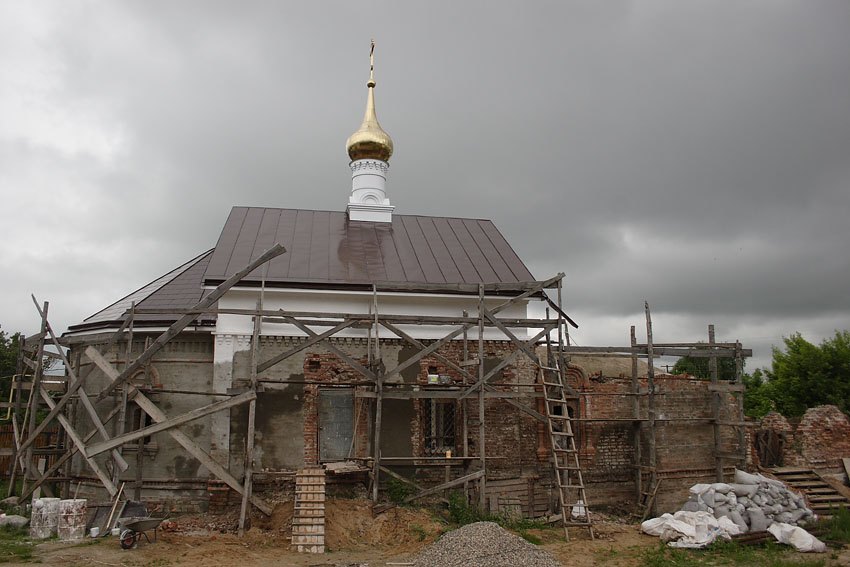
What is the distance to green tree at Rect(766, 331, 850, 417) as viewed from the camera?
22831 mm

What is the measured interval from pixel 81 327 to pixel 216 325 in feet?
13.2

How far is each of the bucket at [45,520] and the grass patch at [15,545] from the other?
7.5 inches

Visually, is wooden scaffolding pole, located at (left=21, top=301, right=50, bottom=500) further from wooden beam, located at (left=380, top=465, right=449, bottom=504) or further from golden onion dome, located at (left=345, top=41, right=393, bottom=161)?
golden onion dome, located at (left=345, top=41, right=393, bottom=161)

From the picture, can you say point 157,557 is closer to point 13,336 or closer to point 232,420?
point 232,420

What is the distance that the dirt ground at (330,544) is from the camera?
991 centimetres

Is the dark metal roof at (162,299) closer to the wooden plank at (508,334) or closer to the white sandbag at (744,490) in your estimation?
the wooden plank at (508,334)

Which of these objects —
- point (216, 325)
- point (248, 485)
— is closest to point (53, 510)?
point (248, 485)

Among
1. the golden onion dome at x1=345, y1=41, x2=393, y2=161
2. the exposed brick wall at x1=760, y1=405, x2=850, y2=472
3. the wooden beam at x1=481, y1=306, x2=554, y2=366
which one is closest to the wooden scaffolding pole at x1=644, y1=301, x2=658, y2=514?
the wooden beam at x1=481, y1=306, x2=554, y2=366

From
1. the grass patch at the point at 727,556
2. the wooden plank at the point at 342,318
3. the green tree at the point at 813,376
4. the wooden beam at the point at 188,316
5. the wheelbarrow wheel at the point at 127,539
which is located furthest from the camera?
the green tree at the point at 813,376

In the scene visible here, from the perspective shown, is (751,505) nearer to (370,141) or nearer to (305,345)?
(305,345)

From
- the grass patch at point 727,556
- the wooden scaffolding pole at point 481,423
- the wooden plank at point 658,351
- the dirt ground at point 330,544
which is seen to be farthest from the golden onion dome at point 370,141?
the grass patch at point 727,556

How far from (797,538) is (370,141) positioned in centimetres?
1414

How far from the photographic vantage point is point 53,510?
1095 centimetres

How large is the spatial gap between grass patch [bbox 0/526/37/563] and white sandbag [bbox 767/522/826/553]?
1213 cm
